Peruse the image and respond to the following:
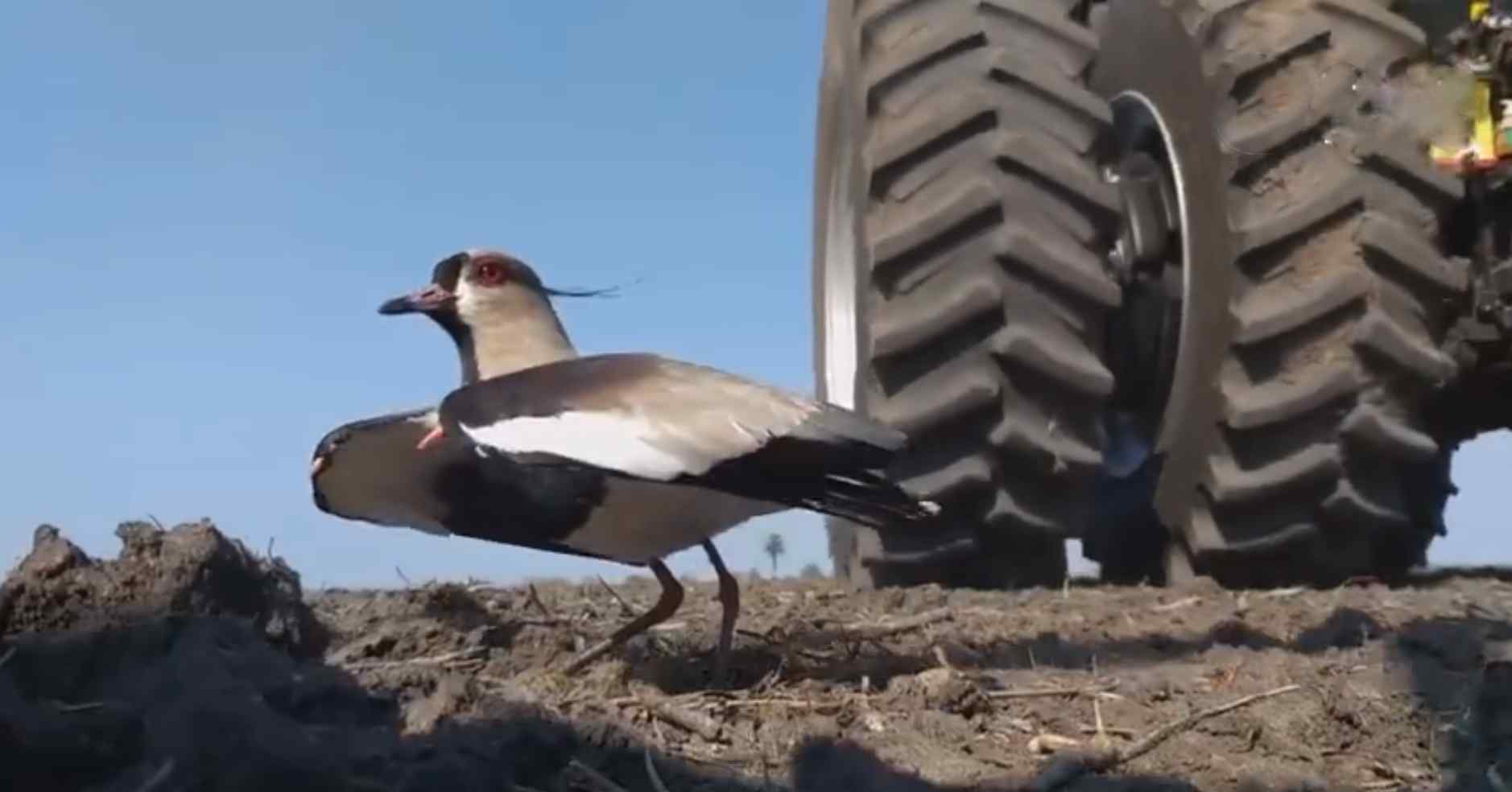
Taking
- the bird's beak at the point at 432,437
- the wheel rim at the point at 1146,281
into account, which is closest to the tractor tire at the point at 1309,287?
the wheel rim at the point at 1146,281

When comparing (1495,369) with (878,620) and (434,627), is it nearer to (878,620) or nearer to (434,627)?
(878,620)

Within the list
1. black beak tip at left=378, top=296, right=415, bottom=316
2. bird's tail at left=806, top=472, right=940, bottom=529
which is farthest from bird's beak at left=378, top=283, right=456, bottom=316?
bird's tail at left=806, top=472, right=940, bottom=529

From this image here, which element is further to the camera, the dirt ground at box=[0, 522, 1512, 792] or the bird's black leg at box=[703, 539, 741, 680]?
the bird's black leg at box=[703, 539, 741, 680]

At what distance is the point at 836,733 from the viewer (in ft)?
7.64

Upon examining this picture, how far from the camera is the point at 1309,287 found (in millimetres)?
3604

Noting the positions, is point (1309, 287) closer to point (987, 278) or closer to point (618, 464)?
point (987, 278)

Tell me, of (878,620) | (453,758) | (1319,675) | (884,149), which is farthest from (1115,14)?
(453,758)

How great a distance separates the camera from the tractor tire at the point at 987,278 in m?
3.56

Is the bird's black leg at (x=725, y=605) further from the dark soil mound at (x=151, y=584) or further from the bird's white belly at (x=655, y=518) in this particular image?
the dark soil mound at (x=151, y=584)

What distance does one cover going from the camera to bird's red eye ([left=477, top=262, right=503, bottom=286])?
334 cm

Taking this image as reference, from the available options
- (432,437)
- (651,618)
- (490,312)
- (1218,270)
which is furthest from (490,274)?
(1218,270)

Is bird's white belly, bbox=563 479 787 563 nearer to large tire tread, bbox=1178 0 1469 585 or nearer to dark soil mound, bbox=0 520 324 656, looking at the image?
dark soil mound, bbox=0 520 324 656

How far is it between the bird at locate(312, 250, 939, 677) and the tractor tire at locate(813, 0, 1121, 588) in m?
0.86

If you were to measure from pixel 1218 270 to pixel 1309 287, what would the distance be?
222 millimetres
